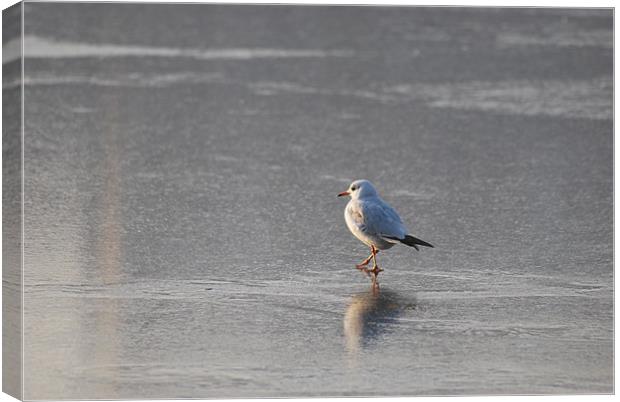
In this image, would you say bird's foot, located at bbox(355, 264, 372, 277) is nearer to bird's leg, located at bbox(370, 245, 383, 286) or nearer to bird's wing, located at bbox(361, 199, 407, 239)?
bird's leg, located at bbox(370, 245, 383, 286)

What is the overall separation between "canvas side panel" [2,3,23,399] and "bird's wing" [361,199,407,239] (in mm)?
2185

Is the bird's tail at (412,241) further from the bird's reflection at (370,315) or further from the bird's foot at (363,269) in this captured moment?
the bird's reflection at (370,315)

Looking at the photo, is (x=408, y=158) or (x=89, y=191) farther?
(x=408, y=158)

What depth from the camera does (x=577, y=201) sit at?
28.6 ft

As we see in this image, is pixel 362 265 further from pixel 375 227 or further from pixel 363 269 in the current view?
pixel 375 227

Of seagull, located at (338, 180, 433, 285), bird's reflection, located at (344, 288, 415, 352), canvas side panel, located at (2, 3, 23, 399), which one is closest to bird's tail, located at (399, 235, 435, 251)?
seagull, located at (338, 180, 433, 285)

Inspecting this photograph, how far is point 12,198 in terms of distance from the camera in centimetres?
575

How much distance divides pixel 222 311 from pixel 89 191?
250 centimetres

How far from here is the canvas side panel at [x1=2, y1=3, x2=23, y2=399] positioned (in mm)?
5566

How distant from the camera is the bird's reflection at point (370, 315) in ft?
19.5

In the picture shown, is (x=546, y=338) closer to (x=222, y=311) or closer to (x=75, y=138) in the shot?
(x=222, y=311)

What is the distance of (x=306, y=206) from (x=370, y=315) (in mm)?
2201

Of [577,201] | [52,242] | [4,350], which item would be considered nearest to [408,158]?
[577,201]

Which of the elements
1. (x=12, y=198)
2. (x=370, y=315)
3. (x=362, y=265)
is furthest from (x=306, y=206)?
(x=12, y=198)
